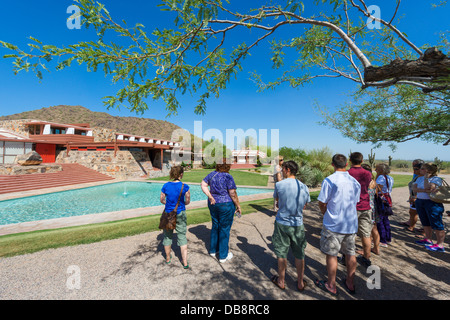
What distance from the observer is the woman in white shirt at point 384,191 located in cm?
377

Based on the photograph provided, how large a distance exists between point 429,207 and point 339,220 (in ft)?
11.0

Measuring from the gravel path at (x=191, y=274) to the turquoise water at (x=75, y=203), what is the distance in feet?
20.2

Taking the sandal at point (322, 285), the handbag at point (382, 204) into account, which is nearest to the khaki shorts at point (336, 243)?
the sandal at point (322, 285)

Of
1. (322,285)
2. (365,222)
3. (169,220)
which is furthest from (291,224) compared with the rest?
(169,220)

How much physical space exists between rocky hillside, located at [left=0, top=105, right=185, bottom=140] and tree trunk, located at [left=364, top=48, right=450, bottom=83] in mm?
70058

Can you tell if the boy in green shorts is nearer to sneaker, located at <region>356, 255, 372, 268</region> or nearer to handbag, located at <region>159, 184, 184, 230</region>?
sneaker, located at <region>356, 255, 372, 268</region>

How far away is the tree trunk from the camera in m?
2.06

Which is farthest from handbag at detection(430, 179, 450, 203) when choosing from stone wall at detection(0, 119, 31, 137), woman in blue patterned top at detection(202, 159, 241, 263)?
stone wall at detection(0, 119, 31, 137)

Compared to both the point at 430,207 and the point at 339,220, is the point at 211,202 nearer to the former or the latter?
the point at 339,220

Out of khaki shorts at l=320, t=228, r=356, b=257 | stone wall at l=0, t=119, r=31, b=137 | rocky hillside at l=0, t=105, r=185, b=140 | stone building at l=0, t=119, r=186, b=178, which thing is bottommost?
khaki shorts at l=320, t=228, r=356, b=257

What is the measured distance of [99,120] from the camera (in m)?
63.6

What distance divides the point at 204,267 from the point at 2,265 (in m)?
3.61
